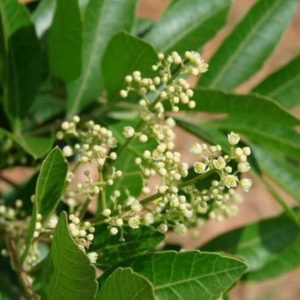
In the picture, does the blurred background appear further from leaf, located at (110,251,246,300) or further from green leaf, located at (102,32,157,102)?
leaf, located at (110,251,246,300)

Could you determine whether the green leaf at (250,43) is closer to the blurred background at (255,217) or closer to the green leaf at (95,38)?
the green leaf at (95,38)

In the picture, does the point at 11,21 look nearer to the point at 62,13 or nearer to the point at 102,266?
the point at 62,13

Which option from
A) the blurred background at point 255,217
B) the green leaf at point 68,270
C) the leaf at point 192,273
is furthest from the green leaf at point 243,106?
the blurred background at point 255,217

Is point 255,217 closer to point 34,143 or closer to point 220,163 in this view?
point 34,143

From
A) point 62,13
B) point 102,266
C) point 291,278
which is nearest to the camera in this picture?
point 102,266

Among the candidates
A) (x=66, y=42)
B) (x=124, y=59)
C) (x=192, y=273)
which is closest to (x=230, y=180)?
(x=192, y=273)

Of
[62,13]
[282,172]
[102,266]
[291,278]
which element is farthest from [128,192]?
[291,278]
